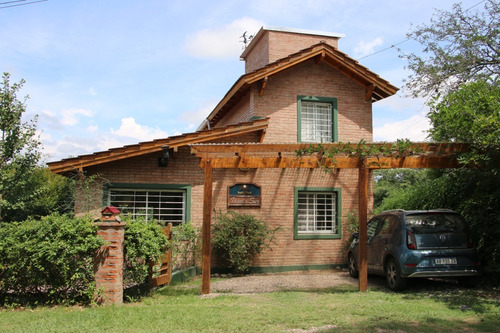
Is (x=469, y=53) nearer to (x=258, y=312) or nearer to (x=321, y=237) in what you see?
(x=321, y=237)

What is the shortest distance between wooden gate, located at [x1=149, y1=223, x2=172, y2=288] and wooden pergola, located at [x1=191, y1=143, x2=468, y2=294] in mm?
974

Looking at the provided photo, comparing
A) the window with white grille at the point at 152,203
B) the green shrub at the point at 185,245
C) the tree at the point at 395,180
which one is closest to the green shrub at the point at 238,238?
the green shrub at the point at 185,245

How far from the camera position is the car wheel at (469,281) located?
354 inches

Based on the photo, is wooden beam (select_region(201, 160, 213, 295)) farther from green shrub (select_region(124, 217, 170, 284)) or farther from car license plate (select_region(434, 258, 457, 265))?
car license plate (select_region(434, 258, 457, 265))

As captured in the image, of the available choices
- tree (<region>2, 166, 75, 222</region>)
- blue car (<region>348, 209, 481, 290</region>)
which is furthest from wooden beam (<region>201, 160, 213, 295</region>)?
tree (<region>2, 166, 75, 222</region>)

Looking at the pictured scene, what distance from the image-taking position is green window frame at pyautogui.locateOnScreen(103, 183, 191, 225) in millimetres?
11727

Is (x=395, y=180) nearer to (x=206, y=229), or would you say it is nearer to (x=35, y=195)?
(x=35, y=195)

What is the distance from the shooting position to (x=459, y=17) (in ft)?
54.2

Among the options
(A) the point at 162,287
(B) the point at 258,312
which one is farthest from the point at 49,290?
(B) the point at 258,312

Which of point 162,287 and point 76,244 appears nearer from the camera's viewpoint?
point 76,244

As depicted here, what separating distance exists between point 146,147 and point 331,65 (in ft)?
21.9

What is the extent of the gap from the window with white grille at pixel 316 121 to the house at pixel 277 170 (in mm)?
32

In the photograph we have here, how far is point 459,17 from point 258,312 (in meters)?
14.6

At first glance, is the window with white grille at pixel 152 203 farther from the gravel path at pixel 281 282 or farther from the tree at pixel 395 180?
the tree at pixel 395 180
